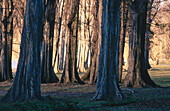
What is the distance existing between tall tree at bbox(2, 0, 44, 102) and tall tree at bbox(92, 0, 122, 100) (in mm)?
2522

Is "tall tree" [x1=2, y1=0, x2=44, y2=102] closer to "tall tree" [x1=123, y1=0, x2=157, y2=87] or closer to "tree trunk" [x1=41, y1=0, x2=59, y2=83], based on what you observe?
"tall tree" [x1=123, y1=0, x2=157, y2=87]

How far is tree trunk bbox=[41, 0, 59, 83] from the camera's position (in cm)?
2200

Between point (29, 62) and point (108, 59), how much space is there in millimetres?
3174

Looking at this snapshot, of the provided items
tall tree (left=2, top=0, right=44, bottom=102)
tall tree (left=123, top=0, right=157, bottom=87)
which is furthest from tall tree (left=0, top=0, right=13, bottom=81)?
tall tree (left=2, top=0, right=44, bottom=102)

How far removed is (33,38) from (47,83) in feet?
35.2

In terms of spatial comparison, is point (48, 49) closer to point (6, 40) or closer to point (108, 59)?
point (6, 40)

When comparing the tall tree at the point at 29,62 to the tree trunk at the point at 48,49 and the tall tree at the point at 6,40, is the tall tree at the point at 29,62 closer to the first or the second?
the tree trunk at the point at 48,49

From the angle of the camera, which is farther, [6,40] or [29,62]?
[6,40]

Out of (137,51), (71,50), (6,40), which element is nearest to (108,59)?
(137,51)

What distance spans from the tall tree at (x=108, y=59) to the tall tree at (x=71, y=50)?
914 cm

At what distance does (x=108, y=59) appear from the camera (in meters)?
12.0

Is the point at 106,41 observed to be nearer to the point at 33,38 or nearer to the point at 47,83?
the point at 33,38

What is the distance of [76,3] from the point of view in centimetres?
2173

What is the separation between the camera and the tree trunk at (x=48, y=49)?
866 inches
